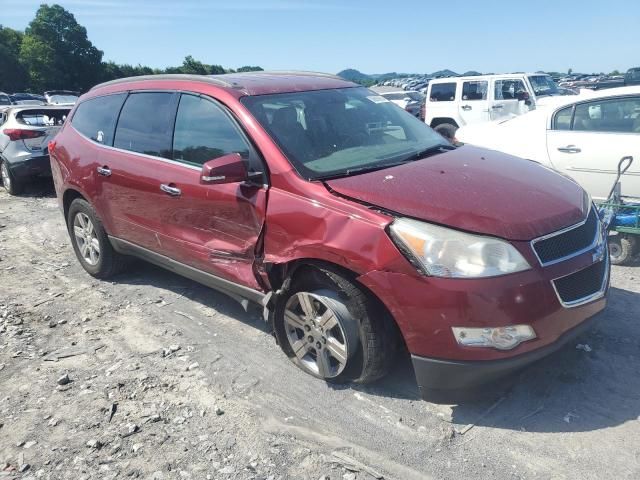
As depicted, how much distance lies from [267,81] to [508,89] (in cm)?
1099

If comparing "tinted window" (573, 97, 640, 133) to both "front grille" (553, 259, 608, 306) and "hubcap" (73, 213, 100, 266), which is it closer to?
"front grille" (553, 259, 608, 306)

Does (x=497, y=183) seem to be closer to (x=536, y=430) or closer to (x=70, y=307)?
(x=536, y=430)

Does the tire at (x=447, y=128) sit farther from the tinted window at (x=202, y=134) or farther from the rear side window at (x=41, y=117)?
the tinted window at (x=202, y=134)

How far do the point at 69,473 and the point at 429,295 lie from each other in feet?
6.55

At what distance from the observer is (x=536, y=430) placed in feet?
9.27

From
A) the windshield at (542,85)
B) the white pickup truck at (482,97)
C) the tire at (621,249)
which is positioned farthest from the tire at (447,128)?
the tire at (621,249)

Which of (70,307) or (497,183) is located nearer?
(497,183)

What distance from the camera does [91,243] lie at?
5.31m

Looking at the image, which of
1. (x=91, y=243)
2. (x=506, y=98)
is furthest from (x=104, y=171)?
(x=506, y=98)

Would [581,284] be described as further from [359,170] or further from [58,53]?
[58,53]

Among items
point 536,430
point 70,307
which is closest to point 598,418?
point 536,430

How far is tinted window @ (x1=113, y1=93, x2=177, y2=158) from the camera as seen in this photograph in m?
4.11

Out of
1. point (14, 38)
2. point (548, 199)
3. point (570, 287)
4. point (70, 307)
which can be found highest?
point (14, 38)

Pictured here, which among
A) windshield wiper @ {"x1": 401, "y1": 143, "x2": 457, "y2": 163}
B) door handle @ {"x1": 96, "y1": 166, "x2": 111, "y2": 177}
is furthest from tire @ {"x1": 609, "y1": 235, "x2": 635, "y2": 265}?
door handle @ {"x1": 96, "y1": 166, "x2": 111, "y2": 177}
